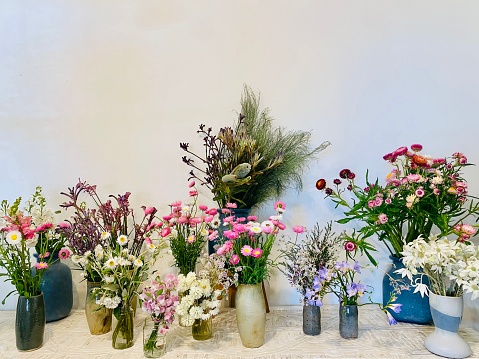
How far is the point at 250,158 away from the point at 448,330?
784 millimetres

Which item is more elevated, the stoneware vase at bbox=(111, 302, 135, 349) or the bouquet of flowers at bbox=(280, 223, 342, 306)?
the bouquet of flowers at bbox=(280, 223, 342, 306)


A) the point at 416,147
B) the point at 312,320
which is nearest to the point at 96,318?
the point at 312,320

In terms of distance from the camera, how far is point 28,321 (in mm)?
1000

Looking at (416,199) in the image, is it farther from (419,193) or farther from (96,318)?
(96,318)

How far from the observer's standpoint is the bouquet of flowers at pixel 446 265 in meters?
0.94

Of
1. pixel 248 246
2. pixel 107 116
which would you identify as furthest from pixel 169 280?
pixel 107 116

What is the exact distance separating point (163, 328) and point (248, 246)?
32 centimetres

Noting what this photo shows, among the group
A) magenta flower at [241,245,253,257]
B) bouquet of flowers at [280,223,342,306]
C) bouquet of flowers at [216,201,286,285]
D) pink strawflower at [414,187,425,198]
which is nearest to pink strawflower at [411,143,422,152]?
pink strawflower at [414,187,425,198]

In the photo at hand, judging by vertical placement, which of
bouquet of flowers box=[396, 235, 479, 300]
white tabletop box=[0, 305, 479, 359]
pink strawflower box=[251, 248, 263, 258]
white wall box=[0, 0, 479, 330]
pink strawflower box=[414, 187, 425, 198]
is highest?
white wall box=[0, 0, 479, 330]

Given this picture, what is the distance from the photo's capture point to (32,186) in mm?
1431

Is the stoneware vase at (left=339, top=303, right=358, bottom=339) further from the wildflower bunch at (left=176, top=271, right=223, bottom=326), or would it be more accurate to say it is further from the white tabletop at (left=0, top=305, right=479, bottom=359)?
the wildflower bunch at (left=176, top=271, right=223, bottom=326)

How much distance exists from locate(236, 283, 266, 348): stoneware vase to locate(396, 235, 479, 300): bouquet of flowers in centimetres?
43

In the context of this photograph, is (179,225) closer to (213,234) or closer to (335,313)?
(213,234)

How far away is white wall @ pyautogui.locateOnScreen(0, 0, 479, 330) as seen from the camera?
1.41 metres
